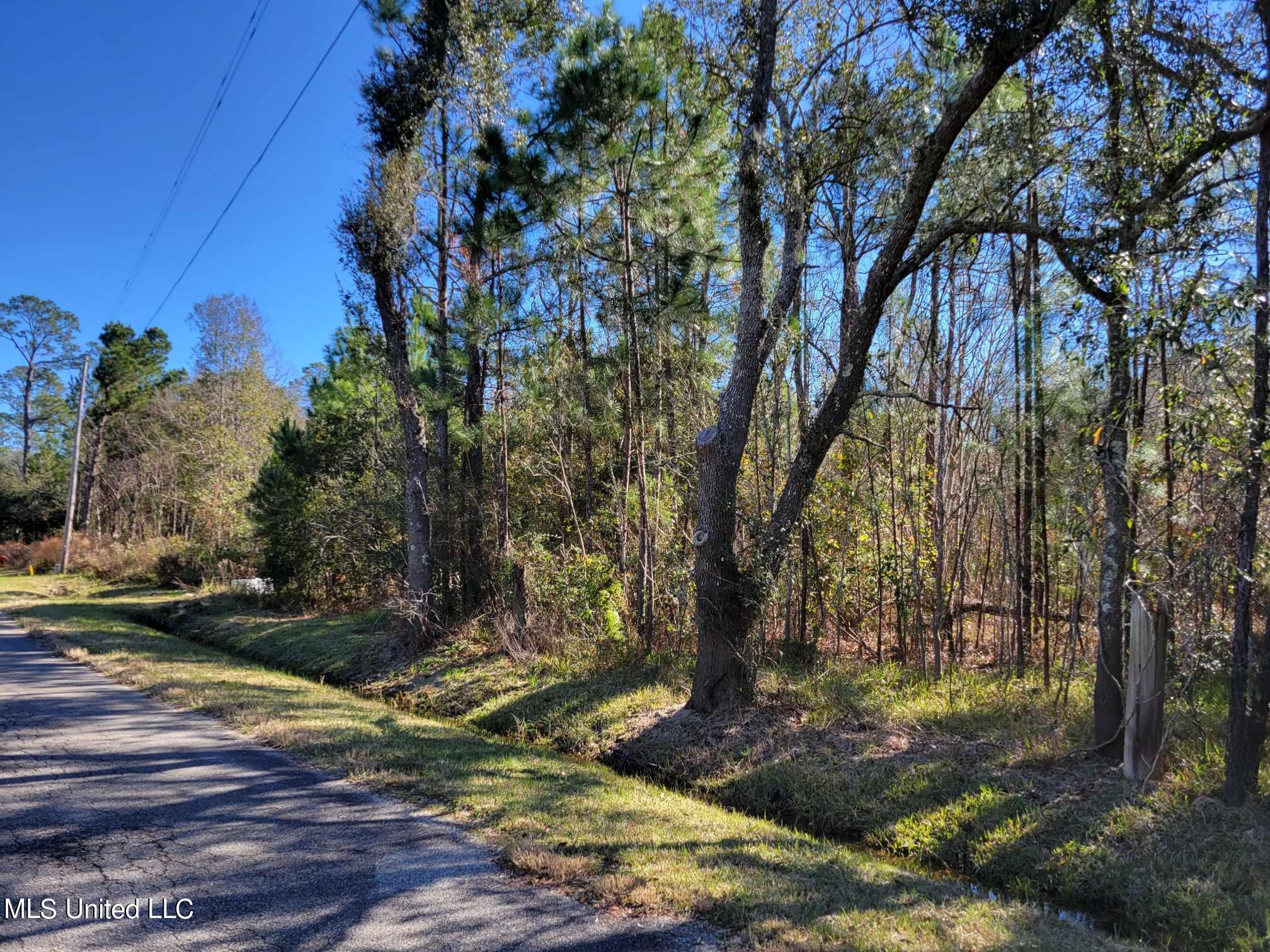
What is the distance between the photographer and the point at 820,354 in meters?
10.1

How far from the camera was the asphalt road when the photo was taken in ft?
11.2

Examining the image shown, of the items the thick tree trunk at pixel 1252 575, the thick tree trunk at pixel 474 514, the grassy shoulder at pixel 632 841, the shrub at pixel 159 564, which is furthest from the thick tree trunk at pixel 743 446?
the shrub at pixel 159 564

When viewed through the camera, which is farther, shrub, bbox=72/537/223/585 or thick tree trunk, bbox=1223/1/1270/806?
shrub, bbox=72/537/223/585

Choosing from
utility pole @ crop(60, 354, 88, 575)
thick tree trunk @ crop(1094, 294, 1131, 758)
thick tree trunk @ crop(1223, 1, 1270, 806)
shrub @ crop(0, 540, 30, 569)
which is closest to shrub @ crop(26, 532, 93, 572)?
shrub @ crop(0, 540, 30, 569)

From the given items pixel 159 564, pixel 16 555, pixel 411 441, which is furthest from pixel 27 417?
pixel 411 441

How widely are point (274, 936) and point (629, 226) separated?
9658mm

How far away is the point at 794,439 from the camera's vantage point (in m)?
10.9

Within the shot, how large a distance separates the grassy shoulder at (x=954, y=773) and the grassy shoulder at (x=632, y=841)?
2.09 feet

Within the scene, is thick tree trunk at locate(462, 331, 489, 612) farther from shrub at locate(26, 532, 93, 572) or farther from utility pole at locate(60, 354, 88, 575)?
shrub at locate(26, 532, 93, 572)

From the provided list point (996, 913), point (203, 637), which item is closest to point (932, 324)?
point (996, 913)

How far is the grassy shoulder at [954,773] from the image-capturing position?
4.46m

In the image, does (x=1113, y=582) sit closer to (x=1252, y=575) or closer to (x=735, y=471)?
(x=1252, y=575)

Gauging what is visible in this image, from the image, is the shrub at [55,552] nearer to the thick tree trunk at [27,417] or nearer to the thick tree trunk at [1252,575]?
the thick tree trunk at [27,417]

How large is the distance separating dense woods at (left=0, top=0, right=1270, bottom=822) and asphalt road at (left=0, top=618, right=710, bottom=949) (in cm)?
408
